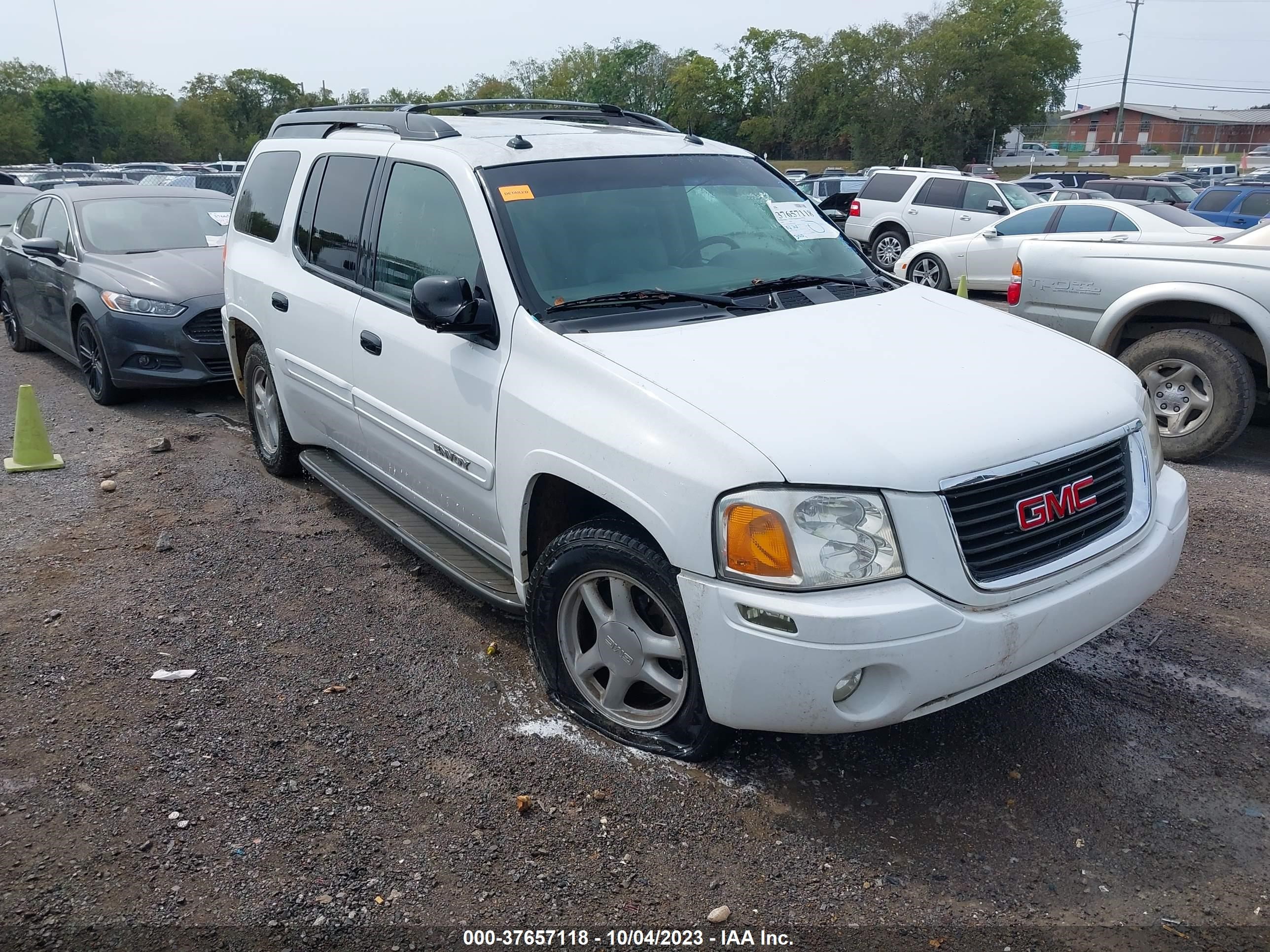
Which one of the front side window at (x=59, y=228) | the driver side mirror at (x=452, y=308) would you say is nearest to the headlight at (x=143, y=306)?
the front side window at (x=59, y=228)

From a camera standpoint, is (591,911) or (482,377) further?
(482,377)

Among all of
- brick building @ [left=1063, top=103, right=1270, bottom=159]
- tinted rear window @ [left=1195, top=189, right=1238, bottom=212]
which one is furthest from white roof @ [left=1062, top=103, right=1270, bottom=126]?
tinted rear window @ [left=1195, top=189, right=1238, bottom=212]

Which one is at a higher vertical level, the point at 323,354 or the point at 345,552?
the point at 323,354

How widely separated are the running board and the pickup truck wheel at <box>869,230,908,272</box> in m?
13.5

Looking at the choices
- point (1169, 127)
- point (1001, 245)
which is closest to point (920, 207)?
point (1001, 245)

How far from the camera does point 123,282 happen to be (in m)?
7.91

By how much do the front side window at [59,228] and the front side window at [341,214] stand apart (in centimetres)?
492

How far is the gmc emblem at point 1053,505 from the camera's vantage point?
287cm

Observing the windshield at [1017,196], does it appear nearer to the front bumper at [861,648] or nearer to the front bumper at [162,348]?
the front bumper at [162,348]

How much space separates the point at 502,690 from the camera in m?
3.76

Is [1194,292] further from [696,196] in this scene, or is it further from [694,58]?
[694,58]

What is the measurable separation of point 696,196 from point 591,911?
2808mm

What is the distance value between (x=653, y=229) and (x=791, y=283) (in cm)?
58

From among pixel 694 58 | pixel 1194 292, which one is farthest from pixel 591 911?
pixel 694 58
